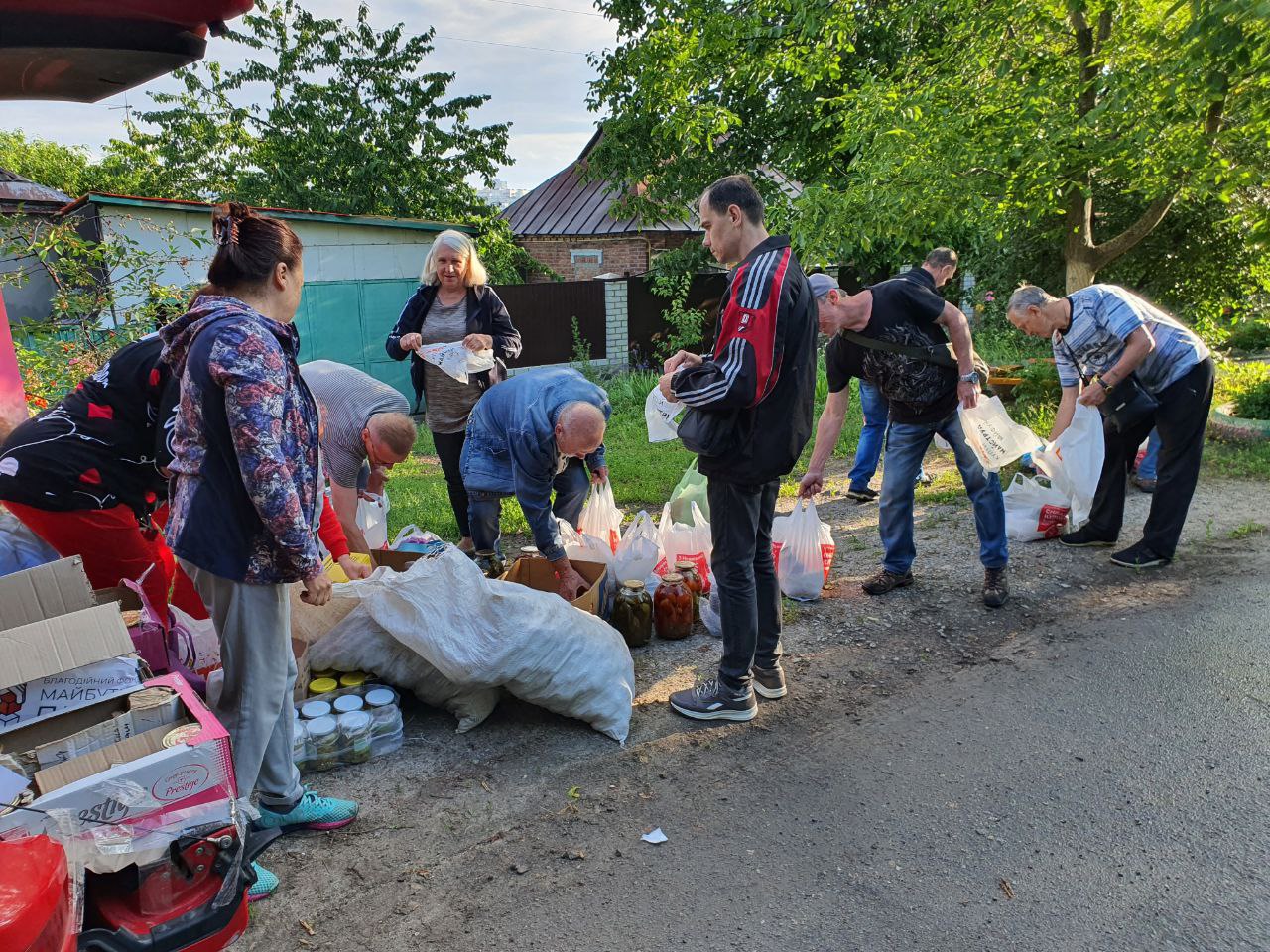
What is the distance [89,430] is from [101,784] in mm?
1374

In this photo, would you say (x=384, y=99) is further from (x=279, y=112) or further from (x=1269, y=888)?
(x=1269, y=888)

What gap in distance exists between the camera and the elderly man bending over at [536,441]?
3512 millimetres

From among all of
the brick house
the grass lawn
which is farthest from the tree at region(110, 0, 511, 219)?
the grass lawn

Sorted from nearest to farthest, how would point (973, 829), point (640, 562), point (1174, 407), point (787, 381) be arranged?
point (973, 829), point (787, 381), point (640, 562), point (1174, 407)

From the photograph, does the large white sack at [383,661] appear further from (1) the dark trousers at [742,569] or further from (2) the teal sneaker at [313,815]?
(1) the dark trousers at [742,569]

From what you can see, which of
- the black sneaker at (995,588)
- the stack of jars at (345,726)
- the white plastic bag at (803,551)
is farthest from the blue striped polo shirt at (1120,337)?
the stack of jars at (345,726)

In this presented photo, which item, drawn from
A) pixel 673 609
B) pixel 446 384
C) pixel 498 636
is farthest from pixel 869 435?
pixel 498 636

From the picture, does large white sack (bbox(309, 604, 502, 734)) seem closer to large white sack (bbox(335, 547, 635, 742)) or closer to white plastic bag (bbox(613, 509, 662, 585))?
large white sack (bbox(335, 547, 635, 742))

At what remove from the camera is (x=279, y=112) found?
726 inches

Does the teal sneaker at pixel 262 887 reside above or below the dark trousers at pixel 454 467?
below

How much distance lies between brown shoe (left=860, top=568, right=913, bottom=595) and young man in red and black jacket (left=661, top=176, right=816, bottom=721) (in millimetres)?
1402

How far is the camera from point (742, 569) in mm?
3143

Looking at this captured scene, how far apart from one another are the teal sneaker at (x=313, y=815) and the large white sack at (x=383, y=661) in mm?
574

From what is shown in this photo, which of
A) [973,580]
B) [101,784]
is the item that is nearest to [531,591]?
[101,784]
